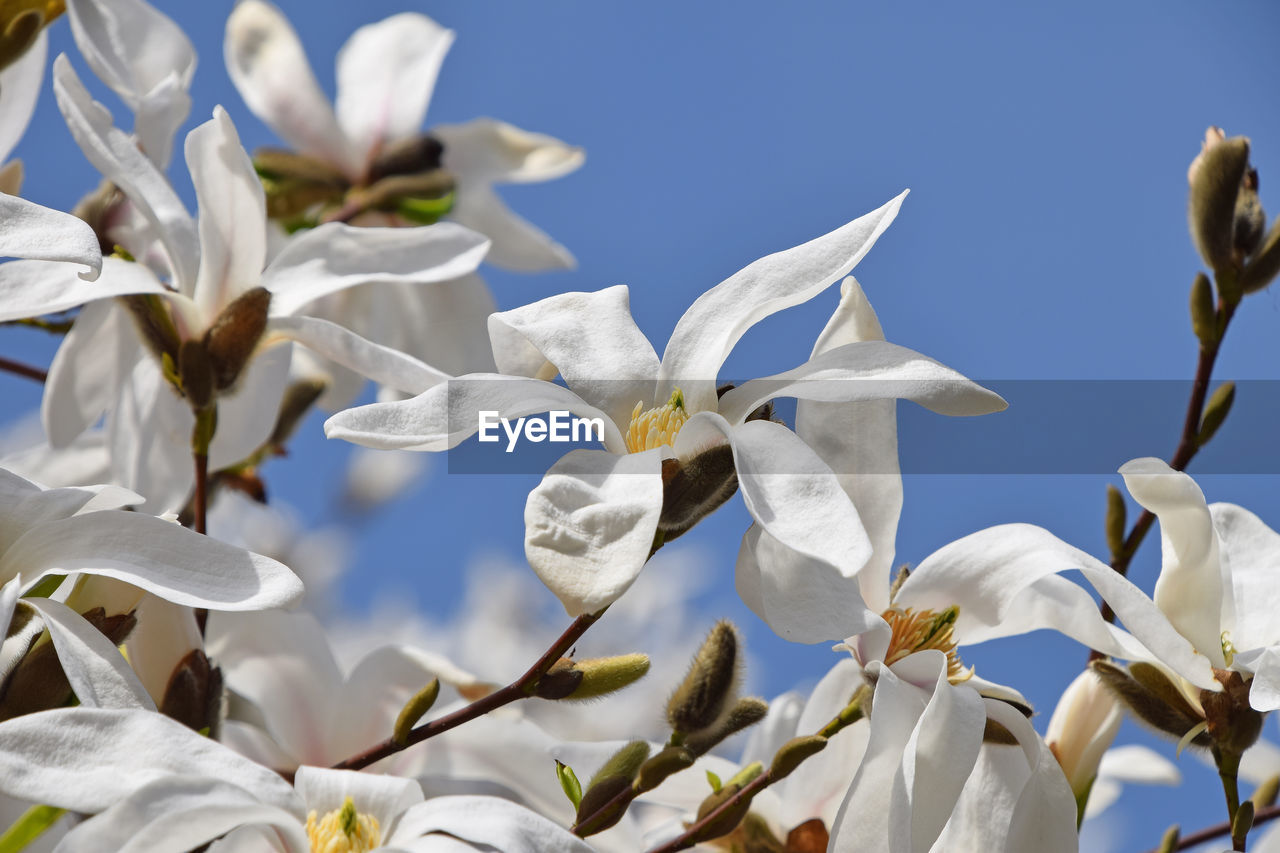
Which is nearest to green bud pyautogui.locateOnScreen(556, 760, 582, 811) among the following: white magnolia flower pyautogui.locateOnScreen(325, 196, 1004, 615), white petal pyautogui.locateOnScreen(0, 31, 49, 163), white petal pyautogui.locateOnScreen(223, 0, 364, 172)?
white magnolia flower pyautogui.locateOnScreen(325, 196, 1004, 615)

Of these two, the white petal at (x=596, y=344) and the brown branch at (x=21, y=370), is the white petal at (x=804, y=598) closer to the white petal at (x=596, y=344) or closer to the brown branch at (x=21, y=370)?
the white petal at (x=596, y=344)

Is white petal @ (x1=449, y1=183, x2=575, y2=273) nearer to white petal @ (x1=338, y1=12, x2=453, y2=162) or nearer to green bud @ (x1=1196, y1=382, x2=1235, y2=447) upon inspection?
white petal @ (x1=338, y1=12, x2=453, y2=162)

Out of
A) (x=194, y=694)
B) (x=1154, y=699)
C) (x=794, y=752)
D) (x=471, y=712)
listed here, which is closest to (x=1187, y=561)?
(x=1154, y=699)

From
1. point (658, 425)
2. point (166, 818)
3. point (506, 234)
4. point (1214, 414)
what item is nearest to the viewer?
point (166, 818)

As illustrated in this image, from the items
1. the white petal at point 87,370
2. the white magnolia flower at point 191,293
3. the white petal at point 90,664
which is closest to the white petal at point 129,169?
the white magnolia flower at point 191,293

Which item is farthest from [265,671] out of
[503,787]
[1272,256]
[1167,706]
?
[1272,256]

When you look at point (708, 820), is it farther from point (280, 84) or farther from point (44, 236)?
point (280, 84)

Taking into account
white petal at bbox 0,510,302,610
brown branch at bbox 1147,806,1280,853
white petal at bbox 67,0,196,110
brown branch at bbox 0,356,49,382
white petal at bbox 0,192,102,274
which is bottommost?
brown branch at bbox 1147,806,1280,853
